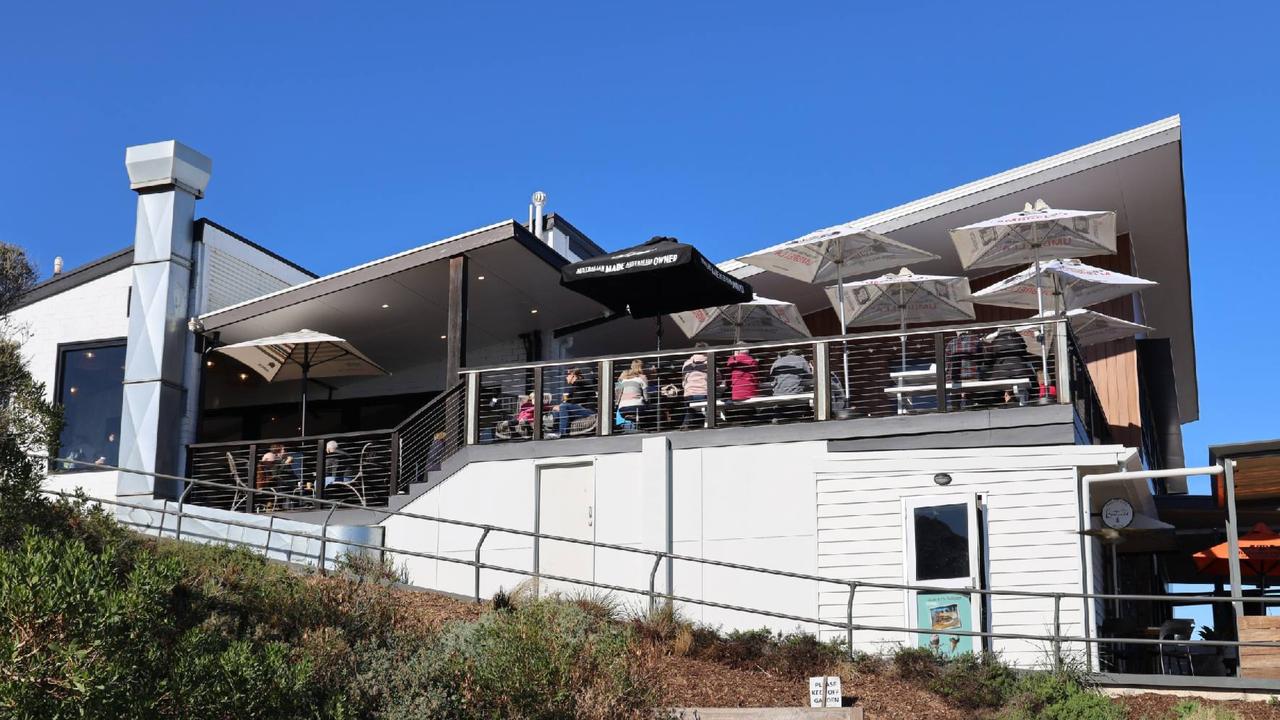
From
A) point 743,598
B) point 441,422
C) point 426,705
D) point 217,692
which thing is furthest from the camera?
point 441,422

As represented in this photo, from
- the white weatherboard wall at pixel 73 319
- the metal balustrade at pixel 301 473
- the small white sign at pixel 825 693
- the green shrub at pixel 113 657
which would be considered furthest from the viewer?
the white weatherboard wall at pixel 73 319

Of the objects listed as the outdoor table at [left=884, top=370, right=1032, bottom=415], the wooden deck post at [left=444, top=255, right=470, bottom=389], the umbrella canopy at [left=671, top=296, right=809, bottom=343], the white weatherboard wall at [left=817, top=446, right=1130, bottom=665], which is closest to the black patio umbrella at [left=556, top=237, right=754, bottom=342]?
the wooden deck post at [left=444, top=255, right=470, bottom=389]

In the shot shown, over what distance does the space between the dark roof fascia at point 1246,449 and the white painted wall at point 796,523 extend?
3.72ft

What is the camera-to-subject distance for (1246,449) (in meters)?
14.1

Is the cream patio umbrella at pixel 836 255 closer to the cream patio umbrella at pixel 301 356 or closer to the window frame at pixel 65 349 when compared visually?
the cream patio umbrella at pixel 301 356

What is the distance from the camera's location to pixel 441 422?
18141mm

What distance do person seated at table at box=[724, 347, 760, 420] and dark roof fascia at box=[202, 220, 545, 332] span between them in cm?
364

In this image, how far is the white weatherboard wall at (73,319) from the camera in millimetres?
20941

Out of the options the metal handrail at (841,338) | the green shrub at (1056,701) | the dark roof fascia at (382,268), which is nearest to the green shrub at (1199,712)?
the green shrub at (1056,701)

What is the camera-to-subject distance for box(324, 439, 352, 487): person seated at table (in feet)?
60.1

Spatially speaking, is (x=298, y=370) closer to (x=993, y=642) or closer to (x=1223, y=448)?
(x=993, y=642)

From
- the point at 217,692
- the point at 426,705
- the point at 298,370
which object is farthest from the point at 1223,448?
the point at 298,370

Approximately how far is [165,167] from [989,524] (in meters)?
12.7

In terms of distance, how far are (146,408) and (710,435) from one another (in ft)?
27.9
